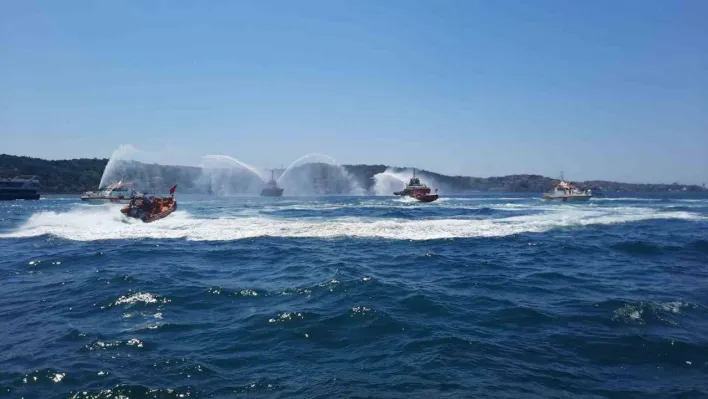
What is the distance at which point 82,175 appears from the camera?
164 m

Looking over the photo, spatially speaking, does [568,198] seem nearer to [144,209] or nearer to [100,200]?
[144,209]

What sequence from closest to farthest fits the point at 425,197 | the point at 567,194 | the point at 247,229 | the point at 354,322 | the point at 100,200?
the point at 354,322 → the point at 247,229 → the point at 100,200 → the point at 425,197 → the point at 567,194

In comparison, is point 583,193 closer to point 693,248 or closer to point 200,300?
point 693,248

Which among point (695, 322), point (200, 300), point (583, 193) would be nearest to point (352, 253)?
point (200, 300)

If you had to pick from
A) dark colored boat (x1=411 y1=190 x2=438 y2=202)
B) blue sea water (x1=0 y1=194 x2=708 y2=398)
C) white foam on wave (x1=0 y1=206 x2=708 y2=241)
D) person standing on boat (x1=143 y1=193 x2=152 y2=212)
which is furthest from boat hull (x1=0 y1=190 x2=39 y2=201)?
Result: blue sea water (x1=0 y1=194 x2=708 y2=398)

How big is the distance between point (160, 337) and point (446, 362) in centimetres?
709

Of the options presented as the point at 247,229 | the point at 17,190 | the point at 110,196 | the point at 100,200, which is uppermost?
the point at 17,190

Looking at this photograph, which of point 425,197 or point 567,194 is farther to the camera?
point 567,194

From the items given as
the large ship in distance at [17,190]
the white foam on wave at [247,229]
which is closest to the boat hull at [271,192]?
the large ship in distance at [17,190]

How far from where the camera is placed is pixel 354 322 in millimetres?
11773

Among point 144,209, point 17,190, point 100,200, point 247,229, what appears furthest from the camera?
point 17,190

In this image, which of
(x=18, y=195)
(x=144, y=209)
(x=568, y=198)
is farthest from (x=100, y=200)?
(x=568, y=198)

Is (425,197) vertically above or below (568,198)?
below

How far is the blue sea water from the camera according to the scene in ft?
26.9
